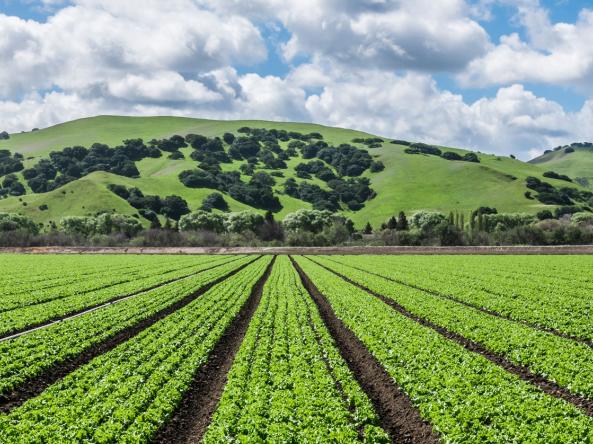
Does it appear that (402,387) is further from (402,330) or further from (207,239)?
(207,239)

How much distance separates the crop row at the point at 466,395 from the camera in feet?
43.2

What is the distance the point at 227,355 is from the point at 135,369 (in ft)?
14.2

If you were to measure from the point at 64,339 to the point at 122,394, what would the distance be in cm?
928

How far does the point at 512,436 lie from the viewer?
42.5ft

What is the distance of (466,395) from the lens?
1577 cm

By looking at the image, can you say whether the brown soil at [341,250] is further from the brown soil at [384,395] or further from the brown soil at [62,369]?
the brown soil at [62,369]

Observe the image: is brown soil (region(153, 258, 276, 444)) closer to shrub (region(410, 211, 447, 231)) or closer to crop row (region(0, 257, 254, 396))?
crop row (region(0, 257, 254, 396))

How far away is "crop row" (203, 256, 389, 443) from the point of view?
44.5 ft

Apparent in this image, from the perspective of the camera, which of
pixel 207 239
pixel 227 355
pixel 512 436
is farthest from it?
pixel 207 239

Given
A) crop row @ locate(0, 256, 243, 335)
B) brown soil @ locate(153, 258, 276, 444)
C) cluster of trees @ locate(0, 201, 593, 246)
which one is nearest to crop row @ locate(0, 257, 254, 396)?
crop row @ locate(0, 256, 243, 335)

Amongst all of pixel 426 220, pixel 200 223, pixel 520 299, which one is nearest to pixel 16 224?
pixel 200 223

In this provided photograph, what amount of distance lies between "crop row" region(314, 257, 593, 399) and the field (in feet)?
0.27

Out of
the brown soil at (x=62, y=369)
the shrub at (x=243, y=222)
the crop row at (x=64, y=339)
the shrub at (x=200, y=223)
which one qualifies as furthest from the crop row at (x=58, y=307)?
the shrub at (x=200, y=223)

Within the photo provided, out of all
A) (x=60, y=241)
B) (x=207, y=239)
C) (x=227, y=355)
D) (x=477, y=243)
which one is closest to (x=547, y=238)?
(x=477, y=243)
